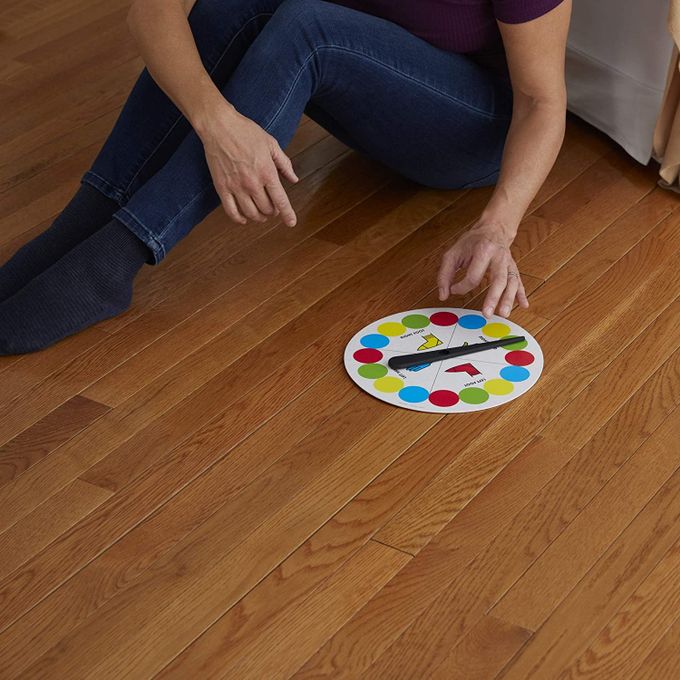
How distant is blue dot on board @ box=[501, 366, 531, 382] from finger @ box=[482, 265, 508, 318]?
0.08m

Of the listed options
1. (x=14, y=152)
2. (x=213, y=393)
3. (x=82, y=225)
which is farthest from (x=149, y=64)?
(x=14, y=152)

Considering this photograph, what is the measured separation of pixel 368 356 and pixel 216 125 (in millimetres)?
380

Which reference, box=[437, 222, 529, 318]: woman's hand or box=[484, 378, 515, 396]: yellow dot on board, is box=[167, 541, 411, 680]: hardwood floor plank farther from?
box=[437, 222, 529, 318]: woman's hand

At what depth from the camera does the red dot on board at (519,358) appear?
1.64m

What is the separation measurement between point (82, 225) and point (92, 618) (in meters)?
0.73

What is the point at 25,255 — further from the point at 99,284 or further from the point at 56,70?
the point at 56,70

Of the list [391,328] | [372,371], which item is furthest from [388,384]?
→ [391,328]

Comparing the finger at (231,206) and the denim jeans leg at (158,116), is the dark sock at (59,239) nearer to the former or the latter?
the denim jeans leg at (158,116)

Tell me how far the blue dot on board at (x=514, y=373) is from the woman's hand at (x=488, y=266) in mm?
77

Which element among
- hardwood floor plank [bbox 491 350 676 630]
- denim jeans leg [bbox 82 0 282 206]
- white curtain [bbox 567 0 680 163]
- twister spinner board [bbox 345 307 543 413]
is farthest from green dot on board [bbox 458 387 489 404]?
white curtain [bbox 567 0 680 163]

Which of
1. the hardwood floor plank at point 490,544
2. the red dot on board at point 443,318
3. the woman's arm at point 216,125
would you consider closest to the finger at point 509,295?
the red dot on board at point 443,318

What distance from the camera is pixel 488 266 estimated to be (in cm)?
169

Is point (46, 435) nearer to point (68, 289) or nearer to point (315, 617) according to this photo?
point (68, 289)

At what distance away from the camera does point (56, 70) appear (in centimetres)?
268
